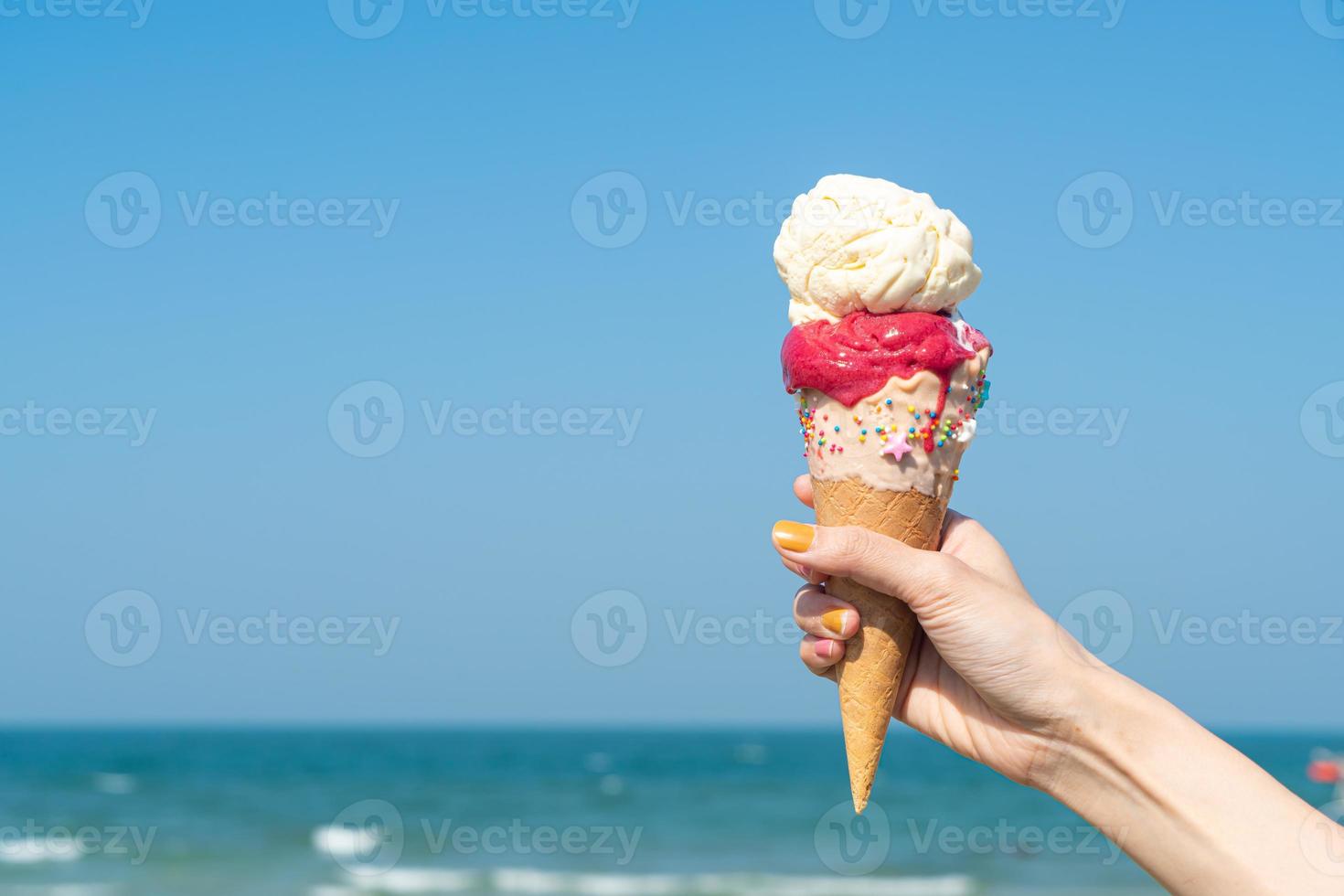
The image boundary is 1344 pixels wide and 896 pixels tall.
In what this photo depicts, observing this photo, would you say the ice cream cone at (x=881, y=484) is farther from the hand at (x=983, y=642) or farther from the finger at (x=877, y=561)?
the finger at (x=877, y=561)

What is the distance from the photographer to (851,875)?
17.0m

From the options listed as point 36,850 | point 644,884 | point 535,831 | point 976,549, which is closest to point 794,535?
point 976,549

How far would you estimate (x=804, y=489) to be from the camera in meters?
3.92

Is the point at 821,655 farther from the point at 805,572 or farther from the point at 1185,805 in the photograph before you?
the point at 1185,805

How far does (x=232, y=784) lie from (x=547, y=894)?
18.0 meters

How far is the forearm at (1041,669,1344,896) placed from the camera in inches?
111

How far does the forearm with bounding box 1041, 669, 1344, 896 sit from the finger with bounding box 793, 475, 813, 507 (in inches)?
42.4

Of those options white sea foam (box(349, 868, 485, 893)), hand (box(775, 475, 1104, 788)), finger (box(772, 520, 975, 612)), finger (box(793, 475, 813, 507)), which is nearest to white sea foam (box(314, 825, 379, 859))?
white sea foam (box(349, 868, 485, 893))

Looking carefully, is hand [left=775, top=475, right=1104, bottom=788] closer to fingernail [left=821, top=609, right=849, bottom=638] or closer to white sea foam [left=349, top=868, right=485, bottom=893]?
fingernail [left=821, top=609, right=849, bottom=638]

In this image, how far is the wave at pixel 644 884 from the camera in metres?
16.1

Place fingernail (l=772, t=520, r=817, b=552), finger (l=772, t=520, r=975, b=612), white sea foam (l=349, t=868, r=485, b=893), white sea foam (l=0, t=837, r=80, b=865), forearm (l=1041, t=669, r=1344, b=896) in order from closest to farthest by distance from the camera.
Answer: forearm (l=1041, t=669, r=1344, b=896), finger (l=772, t=520, r=975, b=612), fingernail (l=772, t=520, r=817, b=552), white sea foam (l=349, t=868, r=485, b=893), white sea foam (l=0, t=837, r=80, b=865)

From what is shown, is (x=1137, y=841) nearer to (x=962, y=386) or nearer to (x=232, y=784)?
(x=962, y=386)

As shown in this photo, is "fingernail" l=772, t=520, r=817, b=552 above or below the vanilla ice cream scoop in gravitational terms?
below

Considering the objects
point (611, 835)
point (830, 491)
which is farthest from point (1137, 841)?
point (611, 835)
